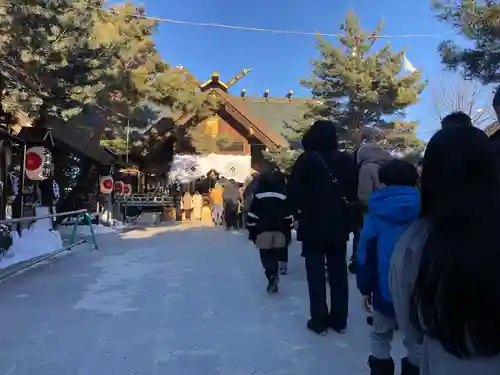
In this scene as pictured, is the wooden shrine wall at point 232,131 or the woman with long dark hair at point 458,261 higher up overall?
the wooden shrine wall at point 232,131

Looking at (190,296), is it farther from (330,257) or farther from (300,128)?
(300,128)

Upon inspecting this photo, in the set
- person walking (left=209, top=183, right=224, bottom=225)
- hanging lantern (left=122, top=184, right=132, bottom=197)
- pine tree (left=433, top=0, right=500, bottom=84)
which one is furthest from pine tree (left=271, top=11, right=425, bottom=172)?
pine tree (left=433, top=0, right=500, bottom=84)

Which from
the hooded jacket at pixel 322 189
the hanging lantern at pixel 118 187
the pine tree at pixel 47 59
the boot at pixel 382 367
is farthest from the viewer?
the hanging lantern at pixel 118 187

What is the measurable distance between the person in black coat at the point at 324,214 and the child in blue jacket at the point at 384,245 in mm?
1084

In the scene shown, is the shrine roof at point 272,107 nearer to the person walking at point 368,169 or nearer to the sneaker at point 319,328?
the person walking at point 368,169

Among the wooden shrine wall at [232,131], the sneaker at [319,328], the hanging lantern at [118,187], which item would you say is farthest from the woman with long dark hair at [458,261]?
the wooden shrine wall at [232,131]

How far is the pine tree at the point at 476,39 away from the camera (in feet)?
25.0

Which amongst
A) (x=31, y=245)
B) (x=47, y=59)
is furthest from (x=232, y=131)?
(x=31, y=245)

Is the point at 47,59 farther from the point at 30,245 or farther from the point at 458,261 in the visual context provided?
the point at 458,261

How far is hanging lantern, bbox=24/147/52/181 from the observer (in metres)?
10.2

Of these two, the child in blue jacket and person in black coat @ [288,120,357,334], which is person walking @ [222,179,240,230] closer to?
person in black coat @ [288,120,357,334]

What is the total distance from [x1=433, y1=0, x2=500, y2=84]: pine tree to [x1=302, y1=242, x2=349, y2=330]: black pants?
5015 mm

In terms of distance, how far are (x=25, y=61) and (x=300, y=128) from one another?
42.1 ft

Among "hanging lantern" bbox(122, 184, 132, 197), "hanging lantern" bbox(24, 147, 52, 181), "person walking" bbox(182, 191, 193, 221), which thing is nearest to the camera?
"hanging lantern" bbox(24, 147, 52, 181)
